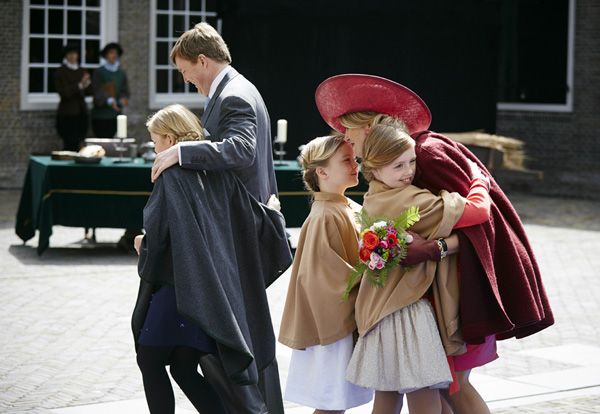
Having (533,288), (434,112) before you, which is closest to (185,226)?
(533,288)

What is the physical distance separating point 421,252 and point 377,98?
618 mm

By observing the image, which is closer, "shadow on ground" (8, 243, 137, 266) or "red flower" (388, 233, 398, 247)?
"red flower" (388, 233, 398, 247)

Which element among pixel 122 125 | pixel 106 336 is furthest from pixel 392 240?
pixel 122 125

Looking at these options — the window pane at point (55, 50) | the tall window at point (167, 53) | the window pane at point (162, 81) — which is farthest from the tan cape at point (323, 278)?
the window pane at point (162, 81)

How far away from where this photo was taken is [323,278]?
4.85 m

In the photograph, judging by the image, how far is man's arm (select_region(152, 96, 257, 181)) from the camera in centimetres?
468

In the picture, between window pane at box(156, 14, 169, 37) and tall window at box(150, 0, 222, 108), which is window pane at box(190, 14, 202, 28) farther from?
window pane at box(156, 14, 169, 37)

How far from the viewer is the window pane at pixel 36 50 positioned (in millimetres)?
18297

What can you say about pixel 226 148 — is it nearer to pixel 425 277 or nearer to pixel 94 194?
pixel 425 277

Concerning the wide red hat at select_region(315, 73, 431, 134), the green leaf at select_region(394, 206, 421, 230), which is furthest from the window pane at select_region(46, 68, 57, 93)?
the green leaf at select_region(394, 206, 421, 230)

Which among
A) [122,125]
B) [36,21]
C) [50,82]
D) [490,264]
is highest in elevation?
[36,21]

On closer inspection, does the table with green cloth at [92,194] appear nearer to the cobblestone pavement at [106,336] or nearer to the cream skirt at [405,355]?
the cobblestone pavement at [106,336]

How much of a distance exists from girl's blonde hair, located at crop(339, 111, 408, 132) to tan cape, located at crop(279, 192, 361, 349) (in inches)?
12.0

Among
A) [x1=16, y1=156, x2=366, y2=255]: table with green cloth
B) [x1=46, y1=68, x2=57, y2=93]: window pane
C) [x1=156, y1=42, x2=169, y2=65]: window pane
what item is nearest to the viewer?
[x1=16, y1=156, x2=366, y2=255]: table with green cloth
